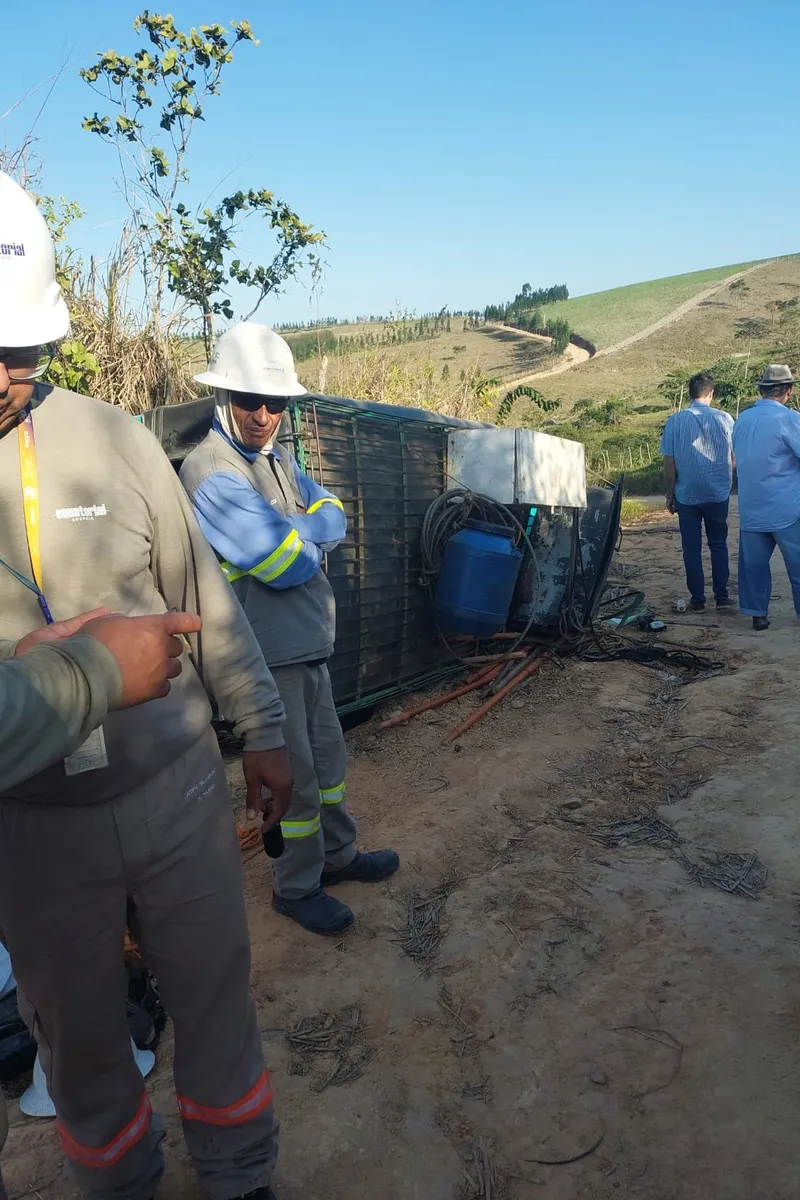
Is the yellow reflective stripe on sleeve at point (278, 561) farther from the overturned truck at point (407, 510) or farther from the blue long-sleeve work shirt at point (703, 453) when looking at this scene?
the blue long-sleeve work shirt at point (703, 453)

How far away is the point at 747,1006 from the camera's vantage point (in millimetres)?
2299

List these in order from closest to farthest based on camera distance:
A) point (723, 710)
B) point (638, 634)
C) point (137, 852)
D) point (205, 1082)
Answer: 1. point (137, 852)
2. point (205, 1082)
3. point (723, 710)
4. point (638, 634)

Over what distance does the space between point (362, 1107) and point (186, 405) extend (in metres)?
3.19

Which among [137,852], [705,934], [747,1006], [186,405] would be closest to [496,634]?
[186,405]

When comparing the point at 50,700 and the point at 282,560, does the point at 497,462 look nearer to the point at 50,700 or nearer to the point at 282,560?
the point at 282,560

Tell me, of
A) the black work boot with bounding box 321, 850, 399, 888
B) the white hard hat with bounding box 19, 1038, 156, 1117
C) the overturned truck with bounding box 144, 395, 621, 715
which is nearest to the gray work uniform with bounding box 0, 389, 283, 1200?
the white hard hat with bounding box 19, 1038, 156, 1117

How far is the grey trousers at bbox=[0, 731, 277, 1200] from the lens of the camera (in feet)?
4.81

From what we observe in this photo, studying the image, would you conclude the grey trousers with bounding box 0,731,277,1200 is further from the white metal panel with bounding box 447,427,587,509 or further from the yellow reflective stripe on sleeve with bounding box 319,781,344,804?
the white metal panel with bounding box 447,427,587,509

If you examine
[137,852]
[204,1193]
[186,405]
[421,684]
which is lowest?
[204,1193]

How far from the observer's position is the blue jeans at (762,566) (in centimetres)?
624

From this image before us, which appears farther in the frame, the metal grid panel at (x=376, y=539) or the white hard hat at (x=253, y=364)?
the metal grid panel at (x=376, y=539)

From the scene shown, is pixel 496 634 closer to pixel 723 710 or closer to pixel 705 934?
pixel 723 710

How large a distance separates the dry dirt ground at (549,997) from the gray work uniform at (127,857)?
1.34 ft

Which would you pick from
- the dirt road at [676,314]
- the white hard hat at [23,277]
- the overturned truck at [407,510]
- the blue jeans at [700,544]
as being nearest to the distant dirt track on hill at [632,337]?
the dirt road at [676,314]
